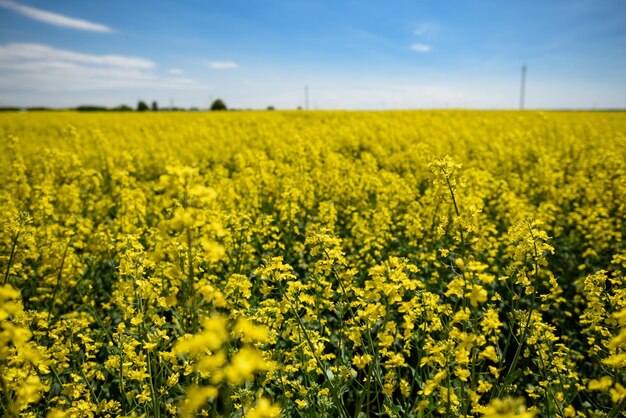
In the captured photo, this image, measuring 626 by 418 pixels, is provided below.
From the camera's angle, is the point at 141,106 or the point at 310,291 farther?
the point at 141,106

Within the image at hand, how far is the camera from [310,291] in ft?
12.5

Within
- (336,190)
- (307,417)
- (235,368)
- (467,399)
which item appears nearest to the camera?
(235,368)

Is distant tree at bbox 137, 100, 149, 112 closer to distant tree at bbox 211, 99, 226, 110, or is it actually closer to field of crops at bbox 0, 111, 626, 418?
distant tree at bbox 211, 99, 226, 110

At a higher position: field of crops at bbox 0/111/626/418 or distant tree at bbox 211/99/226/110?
distant tree at bbox 211/99/226/110

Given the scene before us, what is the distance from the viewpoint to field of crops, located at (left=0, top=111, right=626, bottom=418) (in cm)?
181

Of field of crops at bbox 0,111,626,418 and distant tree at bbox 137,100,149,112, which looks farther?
distant tree at bbox 137,100,149,112

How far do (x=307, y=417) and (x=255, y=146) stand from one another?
33.2ft

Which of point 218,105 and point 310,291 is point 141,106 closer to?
point 218,105

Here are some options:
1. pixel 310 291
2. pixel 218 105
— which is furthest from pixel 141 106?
pixel 310 291

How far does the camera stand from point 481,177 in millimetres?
6000

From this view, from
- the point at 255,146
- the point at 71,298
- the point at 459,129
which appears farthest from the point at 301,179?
the point at 459,129

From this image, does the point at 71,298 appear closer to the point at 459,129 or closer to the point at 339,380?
the point at 339,380

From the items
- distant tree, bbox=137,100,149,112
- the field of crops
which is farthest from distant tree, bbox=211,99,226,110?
the field of crops

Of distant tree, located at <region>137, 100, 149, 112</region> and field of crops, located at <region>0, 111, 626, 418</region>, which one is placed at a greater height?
distant tree, located at <region>137, 100, 149, 112</region>
